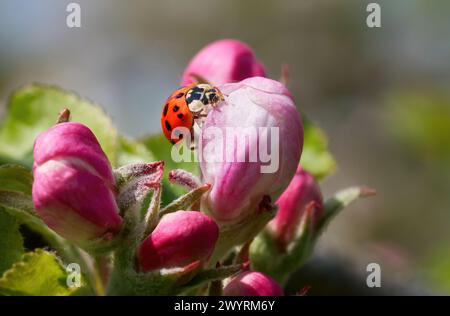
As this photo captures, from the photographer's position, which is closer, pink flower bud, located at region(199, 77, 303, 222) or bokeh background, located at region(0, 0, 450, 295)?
pink flower bud, located at region(199, 77, 303, 222)

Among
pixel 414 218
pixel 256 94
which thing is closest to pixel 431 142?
pixel 414 218

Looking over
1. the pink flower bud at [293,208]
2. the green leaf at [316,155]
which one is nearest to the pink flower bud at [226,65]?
the pink flower bud at [293,208]

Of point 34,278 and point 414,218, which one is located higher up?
point 34,278

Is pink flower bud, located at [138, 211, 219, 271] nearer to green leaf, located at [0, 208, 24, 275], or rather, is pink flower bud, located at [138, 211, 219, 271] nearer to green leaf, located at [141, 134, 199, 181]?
green leaf, located at [0, 208, 24, 275]

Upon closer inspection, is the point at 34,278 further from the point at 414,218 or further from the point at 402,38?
the point at 402,38

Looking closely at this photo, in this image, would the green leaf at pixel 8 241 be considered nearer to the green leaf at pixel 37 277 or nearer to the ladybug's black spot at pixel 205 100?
the green leaf at pixel 37 277

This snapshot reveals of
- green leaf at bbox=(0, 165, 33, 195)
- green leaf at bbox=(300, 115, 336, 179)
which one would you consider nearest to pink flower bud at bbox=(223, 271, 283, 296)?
green leaf at bbox=(0, 165, 33, 195)
